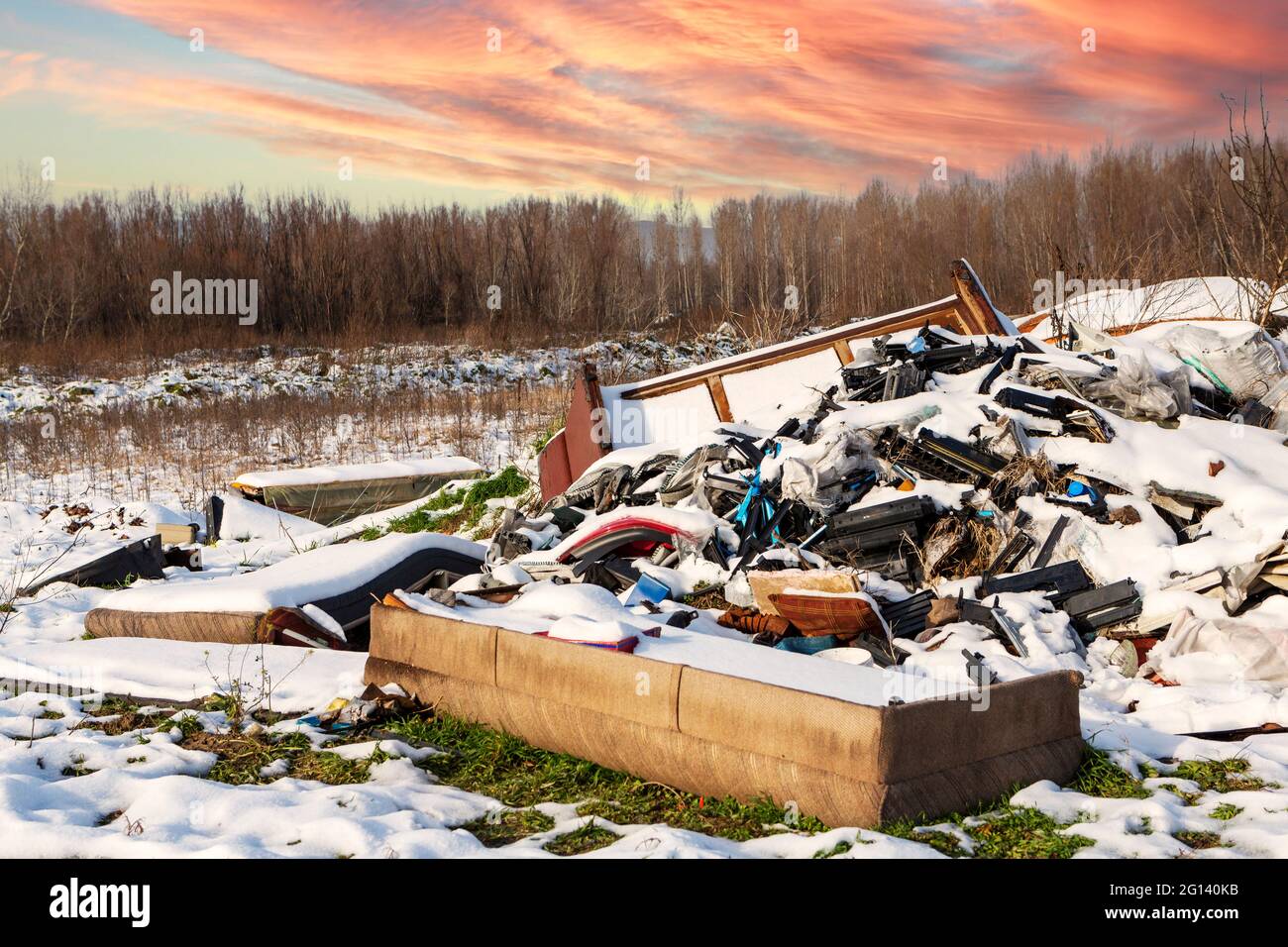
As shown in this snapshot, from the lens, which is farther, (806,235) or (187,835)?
(806,235)

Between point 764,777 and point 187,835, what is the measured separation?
1980 millimetres

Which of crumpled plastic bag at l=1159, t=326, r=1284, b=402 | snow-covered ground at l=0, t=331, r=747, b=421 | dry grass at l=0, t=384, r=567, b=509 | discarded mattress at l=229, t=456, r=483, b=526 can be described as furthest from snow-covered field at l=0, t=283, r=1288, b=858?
snow-covered ground at l=0, t=331, r=747, b=421

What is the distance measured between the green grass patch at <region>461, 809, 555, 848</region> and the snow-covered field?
5 cm

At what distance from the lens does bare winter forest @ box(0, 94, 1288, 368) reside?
32.3 m

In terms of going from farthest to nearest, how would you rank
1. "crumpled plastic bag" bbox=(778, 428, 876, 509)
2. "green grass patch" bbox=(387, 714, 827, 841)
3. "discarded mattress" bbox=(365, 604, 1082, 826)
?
"crumpled plastic bag" bbox=(778, 428, 876, 509)
"green grass patch" bbox=(387, 714, 827, 841)
"discarded mattress" bbox=(365, 604, 1082, 826)

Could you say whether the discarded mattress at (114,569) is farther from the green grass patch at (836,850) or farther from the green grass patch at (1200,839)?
the green grass patch at (1200,839)

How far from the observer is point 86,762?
4.27 meters

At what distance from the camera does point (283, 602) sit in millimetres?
6137

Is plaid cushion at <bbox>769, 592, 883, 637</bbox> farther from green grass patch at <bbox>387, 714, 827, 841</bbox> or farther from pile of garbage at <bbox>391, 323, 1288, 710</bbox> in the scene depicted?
green grass patch at <bbox>387, 714, 827, 841</bbox>

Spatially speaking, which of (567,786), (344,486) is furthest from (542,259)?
(567,786)

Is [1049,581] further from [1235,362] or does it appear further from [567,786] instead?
[567,786]

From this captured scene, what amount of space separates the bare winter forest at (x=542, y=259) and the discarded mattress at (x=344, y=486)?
17557 mm

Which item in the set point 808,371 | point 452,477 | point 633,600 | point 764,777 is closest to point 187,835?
point 764,777
